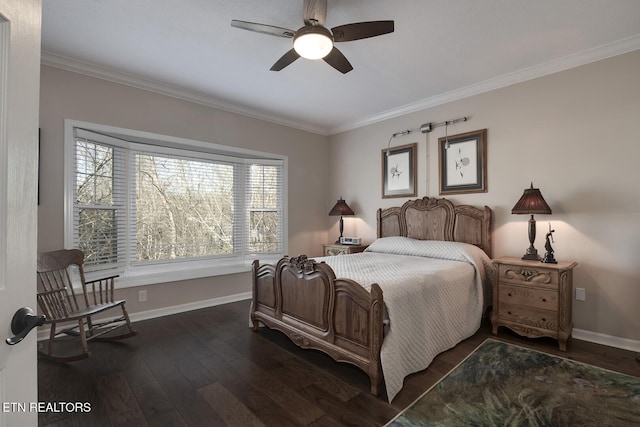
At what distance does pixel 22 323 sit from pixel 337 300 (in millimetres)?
1831

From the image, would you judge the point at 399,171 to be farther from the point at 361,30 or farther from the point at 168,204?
the point at 168,204

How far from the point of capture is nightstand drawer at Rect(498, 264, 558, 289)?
266 centimetres

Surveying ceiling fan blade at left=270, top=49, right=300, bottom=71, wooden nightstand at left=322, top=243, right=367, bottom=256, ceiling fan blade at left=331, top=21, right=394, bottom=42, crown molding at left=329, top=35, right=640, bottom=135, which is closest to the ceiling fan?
ceiling fan blade at left=331, top=21, right=394, bottom=42

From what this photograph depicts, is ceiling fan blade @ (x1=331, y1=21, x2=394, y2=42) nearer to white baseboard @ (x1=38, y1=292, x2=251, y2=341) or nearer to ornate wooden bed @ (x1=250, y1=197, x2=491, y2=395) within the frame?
ornate wooden bed @ (x1=250, y1=197, x2=491, y2=395)

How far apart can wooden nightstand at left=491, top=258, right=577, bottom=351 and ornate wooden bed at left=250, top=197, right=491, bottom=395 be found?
0.59 meters

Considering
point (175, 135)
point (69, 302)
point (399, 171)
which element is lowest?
point (69, 302)

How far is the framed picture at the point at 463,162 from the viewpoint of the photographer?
354 centimetres

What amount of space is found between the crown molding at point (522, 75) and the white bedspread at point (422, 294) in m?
1.85

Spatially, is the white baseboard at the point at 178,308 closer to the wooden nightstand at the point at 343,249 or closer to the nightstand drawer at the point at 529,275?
the wooden nightstand at the point at 343,249

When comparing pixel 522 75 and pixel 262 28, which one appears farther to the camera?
pixel 522 75

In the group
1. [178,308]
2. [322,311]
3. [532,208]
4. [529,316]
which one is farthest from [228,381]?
[532,208]

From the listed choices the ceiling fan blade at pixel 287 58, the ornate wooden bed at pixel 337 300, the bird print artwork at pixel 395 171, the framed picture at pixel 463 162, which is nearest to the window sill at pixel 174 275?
the ornate wooden bed at pixel 337 300

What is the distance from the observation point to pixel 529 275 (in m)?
2.78

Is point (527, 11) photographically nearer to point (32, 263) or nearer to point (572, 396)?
point (572, 396)
